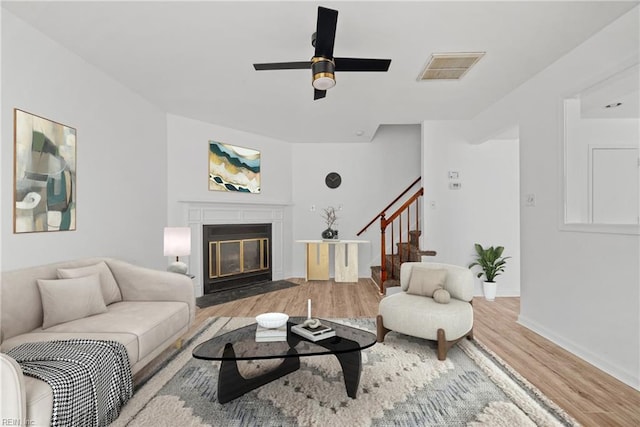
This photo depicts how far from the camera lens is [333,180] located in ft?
21.4

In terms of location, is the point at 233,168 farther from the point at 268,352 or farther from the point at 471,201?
the point at 268,352

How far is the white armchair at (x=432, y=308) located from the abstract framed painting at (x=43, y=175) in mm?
2966

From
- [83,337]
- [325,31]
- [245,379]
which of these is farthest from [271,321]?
[325,31]

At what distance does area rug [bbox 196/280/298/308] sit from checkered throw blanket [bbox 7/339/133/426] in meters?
2.43

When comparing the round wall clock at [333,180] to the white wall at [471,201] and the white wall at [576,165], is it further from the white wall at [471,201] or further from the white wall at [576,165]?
the white wall at [576,165]

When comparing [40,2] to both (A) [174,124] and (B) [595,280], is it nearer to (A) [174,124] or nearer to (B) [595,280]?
(A) [174,124]

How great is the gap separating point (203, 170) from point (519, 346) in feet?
15.4

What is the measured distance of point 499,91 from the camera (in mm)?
3869

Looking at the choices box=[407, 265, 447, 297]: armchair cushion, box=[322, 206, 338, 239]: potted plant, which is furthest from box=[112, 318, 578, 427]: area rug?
box=[322, 206, 338, 239]: potted plant

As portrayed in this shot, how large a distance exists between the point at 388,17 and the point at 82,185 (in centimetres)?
308

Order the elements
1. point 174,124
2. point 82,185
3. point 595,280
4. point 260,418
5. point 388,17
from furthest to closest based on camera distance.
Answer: point 174,124, point 82,185, point 595,280, point 388,17, point 260,418

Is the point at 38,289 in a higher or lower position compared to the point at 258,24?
lower

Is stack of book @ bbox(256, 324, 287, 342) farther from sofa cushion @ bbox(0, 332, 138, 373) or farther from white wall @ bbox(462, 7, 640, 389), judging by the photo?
white wall @ bbox(462, 7, 640, 389)

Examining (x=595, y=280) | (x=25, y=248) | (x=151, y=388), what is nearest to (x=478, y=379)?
(x=595, y=280)
